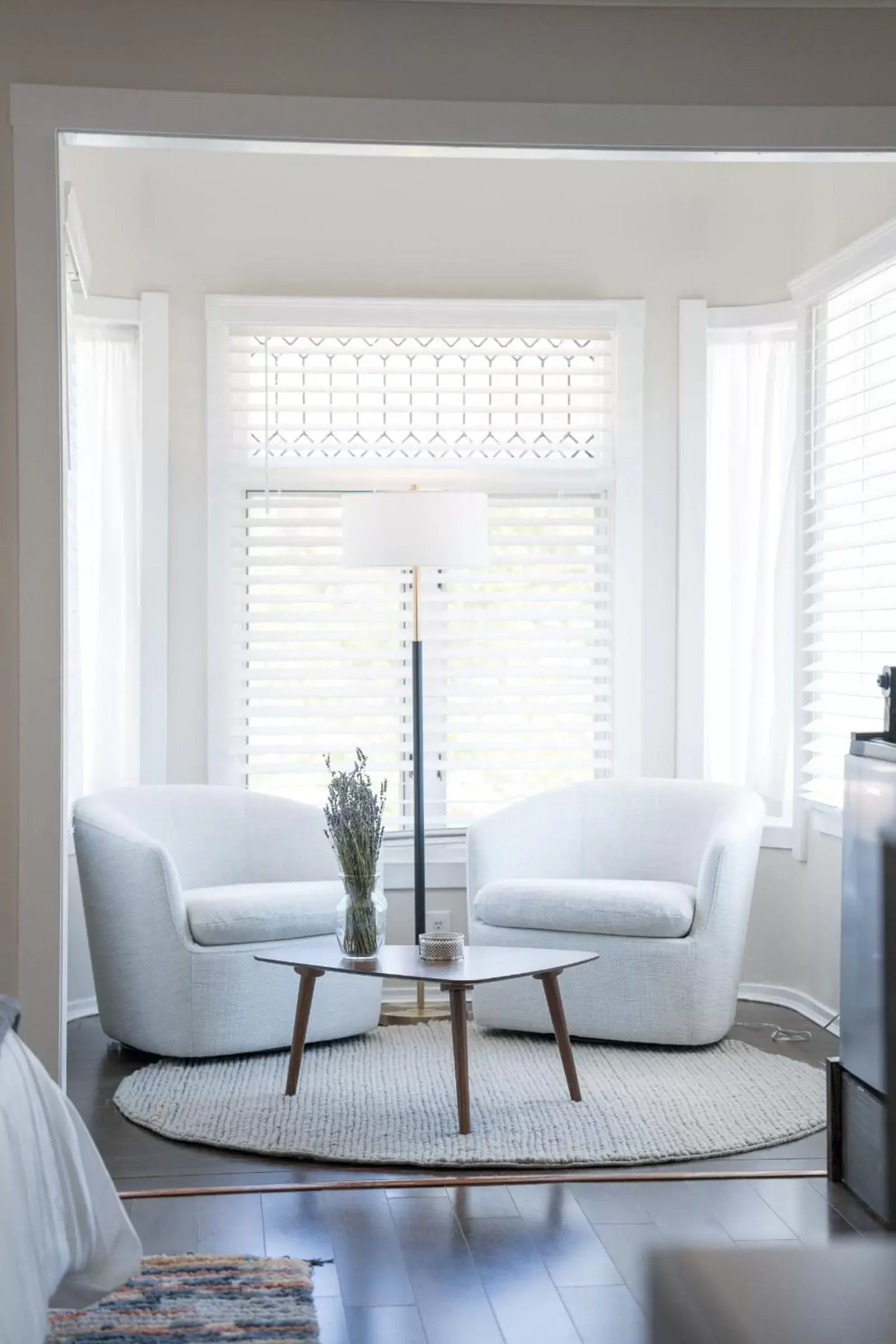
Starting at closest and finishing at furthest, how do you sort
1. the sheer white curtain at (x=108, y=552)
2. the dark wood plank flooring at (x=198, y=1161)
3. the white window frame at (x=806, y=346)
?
the dark wood plank flooring at (x=198, y=1161) → the white window frame at (x=806, y=346) → the sheer white curtain at (x=108, y=552)

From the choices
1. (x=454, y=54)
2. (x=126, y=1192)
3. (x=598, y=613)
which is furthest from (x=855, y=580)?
(x=126, y=1192)

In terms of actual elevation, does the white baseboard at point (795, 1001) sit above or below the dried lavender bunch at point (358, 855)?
below

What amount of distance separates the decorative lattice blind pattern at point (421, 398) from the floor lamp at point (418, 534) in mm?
569

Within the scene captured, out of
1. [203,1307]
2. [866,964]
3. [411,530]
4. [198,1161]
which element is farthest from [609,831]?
[203,1307]

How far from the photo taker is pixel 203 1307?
2.81 m

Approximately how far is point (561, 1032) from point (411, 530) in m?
1.81

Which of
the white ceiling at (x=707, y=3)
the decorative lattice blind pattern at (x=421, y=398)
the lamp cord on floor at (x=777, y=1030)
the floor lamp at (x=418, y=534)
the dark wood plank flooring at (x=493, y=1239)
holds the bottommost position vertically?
the lamp cord on floor at (x=777, y=1030)

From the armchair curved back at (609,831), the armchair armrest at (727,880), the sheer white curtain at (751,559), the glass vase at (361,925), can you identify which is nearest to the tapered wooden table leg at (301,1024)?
the glass vase at (361,925)

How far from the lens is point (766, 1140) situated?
12.6 ft

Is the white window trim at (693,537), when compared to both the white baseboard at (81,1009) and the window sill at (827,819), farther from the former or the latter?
the white baseboard at (81,1009)

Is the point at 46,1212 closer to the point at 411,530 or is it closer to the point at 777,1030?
the point at 411,530

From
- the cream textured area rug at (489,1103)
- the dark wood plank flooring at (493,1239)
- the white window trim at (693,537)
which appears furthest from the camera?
the white window trim at (693,537)

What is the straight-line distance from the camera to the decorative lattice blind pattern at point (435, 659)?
5668 millimetres

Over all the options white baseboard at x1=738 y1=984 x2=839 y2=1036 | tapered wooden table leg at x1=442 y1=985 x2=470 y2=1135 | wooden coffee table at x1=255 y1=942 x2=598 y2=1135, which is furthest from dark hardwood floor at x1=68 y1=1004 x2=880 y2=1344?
white baseboard at x1=738 y1=984 x2=839 y2=1036
